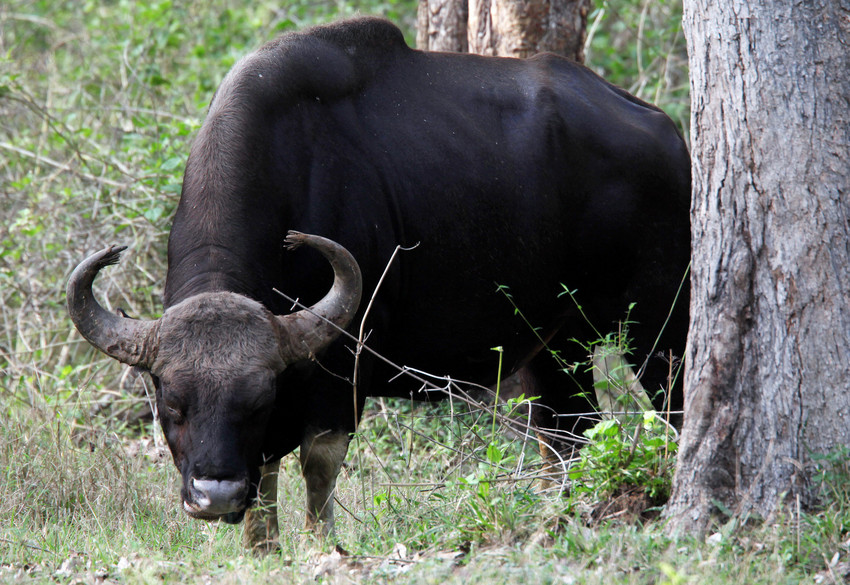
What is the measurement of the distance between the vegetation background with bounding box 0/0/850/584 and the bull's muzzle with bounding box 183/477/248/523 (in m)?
0.20

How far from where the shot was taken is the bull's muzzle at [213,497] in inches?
154

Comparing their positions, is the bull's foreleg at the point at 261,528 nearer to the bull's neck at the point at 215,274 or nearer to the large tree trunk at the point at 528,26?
the bull's neck at the point at 215,274

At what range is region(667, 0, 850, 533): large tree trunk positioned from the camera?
3398 mm

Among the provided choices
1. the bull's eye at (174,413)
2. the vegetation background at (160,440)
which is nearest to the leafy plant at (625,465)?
the vegetation background at (160,440)

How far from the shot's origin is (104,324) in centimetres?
429

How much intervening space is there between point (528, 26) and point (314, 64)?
205cm

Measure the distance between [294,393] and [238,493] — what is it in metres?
0.76

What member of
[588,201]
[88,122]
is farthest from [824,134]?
[88,122]

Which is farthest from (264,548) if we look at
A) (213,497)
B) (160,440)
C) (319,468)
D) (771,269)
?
(771,269)

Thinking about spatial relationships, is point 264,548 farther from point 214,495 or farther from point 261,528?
point 214,495

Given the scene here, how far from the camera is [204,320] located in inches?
162

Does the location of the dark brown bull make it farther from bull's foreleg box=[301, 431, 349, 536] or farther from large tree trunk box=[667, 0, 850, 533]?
large tree trunk box=[667, 0, 850, 533]

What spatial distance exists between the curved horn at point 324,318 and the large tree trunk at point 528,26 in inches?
111

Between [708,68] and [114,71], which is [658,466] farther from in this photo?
[114,71]
